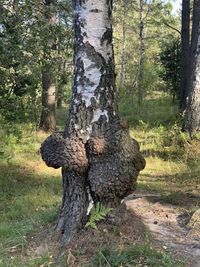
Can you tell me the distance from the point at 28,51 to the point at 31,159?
3631mm

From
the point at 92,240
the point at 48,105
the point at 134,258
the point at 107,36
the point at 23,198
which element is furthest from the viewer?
the point at 48,105

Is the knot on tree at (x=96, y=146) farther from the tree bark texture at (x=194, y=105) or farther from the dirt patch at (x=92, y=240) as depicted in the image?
the tree bark texture at (x=194, y=105)

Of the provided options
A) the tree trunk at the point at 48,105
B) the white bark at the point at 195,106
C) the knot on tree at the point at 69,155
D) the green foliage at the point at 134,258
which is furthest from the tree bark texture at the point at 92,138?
the tree trunk at the point at 48,105

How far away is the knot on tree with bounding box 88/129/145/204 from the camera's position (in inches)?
181

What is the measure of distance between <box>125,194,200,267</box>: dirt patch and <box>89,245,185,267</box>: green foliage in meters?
0.27

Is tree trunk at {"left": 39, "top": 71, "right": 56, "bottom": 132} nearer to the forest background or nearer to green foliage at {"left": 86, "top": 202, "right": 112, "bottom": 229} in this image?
the forest background

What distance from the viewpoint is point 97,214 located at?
4.52 m

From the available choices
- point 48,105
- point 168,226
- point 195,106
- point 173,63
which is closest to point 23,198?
point 168,226

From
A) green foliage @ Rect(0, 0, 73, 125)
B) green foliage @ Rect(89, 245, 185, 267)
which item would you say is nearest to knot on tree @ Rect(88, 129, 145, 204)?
green foliage @ Rect(89, 245, 185, 267)

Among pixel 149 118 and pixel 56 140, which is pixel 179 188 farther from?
pixel 149 118

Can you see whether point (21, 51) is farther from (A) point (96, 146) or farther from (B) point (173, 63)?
(B) point (173, 63)

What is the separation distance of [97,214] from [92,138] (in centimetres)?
77

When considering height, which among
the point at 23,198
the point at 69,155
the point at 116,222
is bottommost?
the point at 23,198

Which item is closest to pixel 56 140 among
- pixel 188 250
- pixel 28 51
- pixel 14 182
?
pixel 188 250
